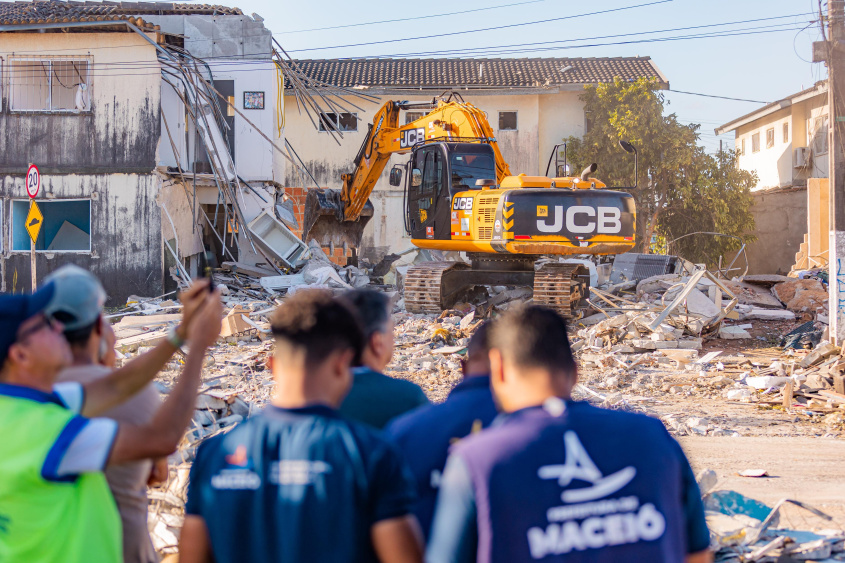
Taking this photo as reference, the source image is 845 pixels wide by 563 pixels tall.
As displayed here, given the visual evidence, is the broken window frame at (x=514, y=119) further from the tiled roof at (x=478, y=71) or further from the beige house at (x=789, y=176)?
the beige house at (x=789, y=176)

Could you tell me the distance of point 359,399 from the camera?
279cm

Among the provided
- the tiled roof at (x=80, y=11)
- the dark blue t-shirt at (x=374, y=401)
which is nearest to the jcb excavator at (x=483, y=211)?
the tiled roof at (x=80, y=11)

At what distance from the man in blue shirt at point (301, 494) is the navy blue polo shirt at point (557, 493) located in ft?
0.47

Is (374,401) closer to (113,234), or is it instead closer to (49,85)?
(113,234)

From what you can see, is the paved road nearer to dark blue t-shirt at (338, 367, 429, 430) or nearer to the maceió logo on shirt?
dark blue t-shirt at (338, 367, 429, 430)

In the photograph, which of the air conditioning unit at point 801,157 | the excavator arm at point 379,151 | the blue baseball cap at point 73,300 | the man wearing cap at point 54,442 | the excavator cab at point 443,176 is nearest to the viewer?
the man wearing cap at point 54,442

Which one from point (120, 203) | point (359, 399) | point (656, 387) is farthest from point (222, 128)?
point (359, 399)

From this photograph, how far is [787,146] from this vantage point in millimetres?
29766

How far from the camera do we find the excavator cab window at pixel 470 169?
Result: 48.1 ft

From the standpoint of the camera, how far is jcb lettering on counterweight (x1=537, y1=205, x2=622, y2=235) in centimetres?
1355

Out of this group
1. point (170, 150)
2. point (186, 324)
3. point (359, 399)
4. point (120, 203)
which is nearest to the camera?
point (186, 324)

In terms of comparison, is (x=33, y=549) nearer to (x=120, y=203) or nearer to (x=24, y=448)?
(x=24, y=448)

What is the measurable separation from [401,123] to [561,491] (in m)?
28.0

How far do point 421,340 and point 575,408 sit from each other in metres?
10.6
